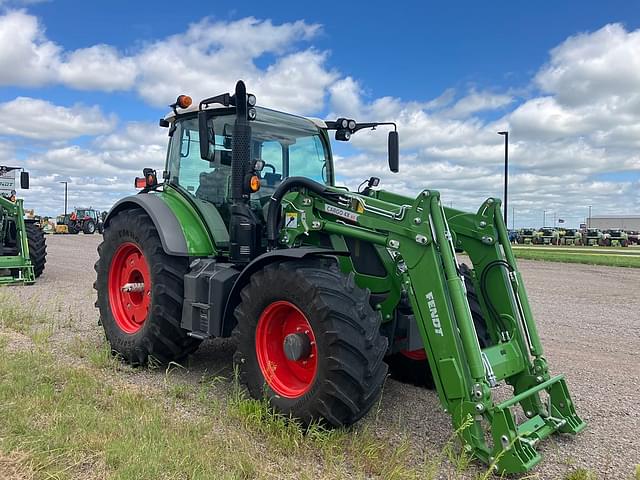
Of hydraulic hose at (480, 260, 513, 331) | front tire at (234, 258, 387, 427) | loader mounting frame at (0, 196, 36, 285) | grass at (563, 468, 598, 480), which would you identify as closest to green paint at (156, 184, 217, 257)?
front tire at (234, 258, 387, 427)

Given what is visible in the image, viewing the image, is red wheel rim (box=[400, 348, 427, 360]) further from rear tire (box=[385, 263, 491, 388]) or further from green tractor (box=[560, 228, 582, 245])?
green tractor (box=[560, 228, 582, 245])

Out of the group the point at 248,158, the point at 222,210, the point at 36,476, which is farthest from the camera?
the point at 222,210

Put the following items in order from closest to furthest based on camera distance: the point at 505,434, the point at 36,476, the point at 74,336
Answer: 1. the point at 36,476
2. the point at 505,434
3. the point at 74,336

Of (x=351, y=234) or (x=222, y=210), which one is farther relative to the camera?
(x=222, y=210)

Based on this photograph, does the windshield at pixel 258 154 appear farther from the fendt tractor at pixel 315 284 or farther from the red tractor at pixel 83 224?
the red tractor at pixel 83 224

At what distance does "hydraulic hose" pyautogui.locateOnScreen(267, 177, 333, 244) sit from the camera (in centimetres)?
471

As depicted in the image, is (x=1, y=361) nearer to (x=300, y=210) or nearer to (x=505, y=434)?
(x=300, y=210)

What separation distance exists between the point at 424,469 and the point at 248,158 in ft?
9.76

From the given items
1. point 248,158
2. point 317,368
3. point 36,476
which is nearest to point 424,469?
point 317,368

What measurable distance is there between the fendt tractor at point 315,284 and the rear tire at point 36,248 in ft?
25.1

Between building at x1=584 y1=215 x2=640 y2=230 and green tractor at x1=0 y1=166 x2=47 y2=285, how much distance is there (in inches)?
3316

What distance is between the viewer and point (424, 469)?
3510 mm

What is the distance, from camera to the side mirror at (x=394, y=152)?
575 centimetres

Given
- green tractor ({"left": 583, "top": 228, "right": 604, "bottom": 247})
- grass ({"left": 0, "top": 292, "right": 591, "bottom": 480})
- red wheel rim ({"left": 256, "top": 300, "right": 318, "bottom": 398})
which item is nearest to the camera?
grass ({"left": 0, "top": 292, "right": 591, "bottom": 480})
